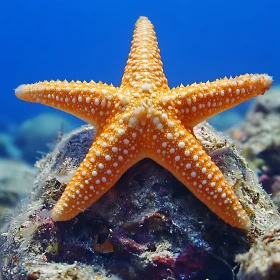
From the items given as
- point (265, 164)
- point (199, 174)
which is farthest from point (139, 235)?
point (265, 164)

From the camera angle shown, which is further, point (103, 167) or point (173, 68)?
point (173, 68)

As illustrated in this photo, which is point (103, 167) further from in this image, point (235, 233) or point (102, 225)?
point (235, 233)

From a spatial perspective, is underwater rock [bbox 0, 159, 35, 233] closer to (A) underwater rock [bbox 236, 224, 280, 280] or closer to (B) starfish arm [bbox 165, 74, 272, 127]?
(B) starfish arm [bbox 165, 74, 272, 127]

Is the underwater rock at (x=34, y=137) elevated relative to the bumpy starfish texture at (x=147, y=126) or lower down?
elevated

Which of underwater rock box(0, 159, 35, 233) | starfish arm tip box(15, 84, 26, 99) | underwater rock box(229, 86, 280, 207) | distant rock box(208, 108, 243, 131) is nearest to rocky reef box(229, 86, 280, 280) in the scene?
underwater rock box(229, 86, 280, 207)

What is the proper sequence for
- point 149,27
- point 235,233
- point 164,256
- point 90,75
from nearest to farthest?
point 164,256 → point 235,233 → point 149,27 → point 90,75

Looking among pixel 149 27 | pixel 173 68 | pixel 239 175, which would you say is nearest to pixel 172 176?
pixel 239 175

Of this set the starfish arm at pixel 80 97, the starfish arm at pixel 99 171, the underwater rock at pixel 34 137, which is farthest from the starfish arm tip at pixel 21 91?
the underwater rock at pixel 34 137

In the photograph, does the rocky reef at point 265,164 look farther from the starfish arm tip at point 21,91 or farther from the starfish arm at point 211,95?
the starfish arm tip at point 21,91
